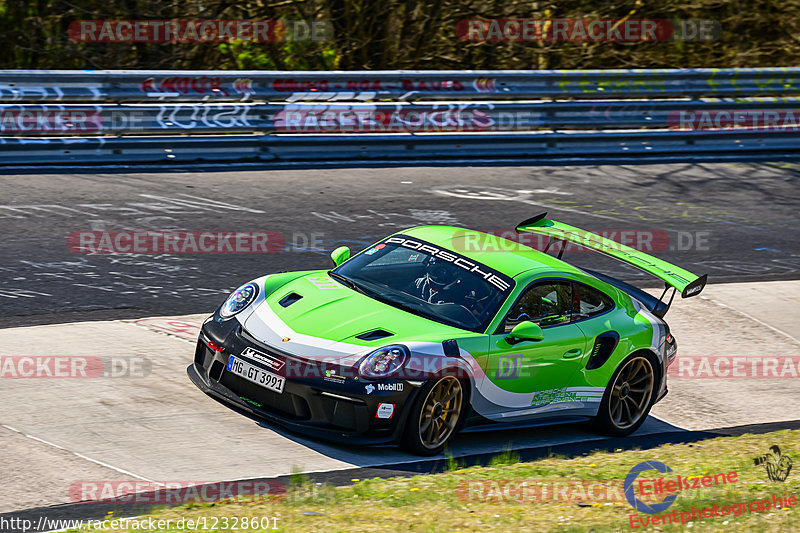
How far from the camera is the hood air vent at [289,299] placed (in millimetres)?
7090

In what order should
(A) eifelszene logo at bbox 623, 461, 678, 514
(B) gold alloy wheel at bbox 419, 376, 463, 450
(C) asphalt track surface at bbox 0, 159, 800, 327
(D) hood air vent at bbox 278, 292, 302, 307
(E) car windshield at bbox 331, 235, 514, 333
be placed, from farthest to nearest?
(C) asphalt track surface at bbox 0, 159, 800, 327 → (D) hood air vent at bbox 278, 292, 302, 307 → (E) car windshield at bbox 331, 235, 514, 333 → (B) gold alloy wheel at bbox 419, 376, 463, 450 → (A) eifelszene logo at bbox 623, 461, 678, 514

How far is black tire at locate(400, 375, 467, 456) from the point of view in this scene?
6.39m

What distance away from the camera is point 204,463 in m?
6.04

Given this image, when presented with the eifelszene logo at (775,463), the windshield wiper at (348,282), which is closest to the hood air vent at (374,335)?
the windshield wiper at (348,282)

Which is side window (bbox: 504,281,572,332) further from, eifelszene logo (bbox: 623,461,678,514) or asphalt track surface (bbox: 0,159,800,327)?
asphalt track surface (bbox: 0,159,800,327)

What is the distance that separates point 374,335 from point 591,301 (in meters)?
1.95

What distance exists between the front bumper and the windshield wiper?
1.01 m

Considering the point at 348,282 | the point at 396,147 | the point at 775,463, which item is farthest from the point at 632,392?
the point at 396,147

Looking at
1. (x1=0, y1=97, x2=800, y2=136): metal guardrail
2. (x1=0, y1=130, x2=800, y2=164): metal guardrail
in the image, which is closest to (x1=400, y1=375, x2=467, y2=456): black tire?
(x1=0, y1=130, x2=800, y2=164): metal guardrail

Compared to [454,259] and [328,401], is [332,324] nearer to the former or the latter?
[328,401]

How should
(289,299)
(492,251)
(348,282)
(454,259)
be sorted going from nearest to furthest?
(289,299) < (454,259) < (348,282) < (492,251)

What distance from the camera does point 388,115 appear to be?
48.9ft

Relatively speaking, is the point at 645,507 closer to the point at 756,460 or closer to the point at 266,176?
the point at 756,460

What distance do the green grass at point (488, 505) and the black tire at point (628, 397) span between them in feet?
3.56
